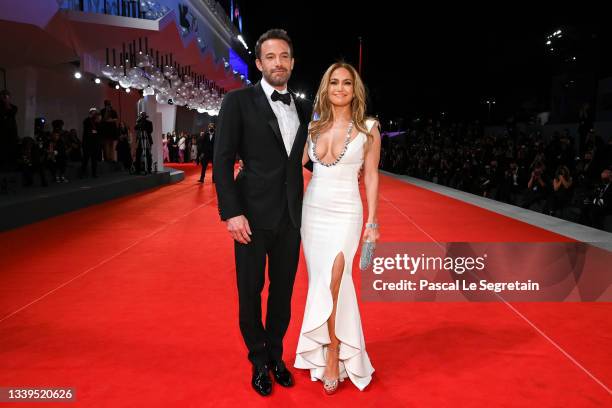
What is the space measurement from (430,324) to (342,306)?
1246 millimetres

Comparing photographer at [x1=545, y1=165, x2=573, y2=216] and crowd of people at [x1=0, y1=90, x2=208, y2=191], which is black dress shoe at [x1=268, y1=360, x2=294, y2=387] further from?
photographer at [x1=545, y1=165, x2=573, y2=216]

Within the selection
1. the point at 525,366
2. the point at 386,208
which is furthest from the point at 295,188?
the point at 386,208

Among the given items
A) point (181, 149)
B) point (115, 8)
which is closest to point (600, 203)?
point (115, 8)

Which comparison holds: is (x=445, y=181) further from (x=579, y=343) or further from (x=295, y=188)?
(x=295, y=188)

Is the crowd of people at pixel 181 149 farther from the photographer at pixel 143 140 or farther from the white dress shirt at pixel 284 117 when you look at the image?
the white dress shirt at pixel 284 117

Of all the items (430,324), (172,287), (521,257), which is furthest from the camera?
(521,257)

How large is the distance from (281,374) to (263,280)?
50cm

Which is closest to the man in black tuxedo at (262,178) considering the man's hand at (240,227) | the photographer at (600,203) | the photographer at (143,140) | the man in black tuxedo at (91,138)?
the man's hand at (240,227)

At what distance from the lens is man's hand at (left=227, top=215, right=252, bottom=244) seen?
95.0 inches

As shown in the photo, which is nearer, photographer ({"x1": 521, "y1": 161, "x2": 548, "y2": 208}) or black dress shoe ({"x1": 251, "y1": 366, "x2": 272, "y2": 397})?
black dress shoe ({"x1": 251, "y1": 366, "x2": 272, "y2": 397})

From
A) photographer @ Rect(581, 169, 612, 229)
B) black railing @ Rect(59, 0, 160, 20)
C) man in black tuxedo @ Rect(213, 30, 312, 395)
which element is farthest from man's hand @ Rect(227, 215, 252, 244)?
black railing @ Rect(59, 0, 160, 20)

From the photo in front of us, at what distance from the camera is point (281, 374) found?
2666 millimetres

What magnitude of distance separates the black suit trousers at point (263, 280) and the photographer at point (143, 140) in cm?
1109

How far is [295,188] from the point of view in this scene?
2.52m
